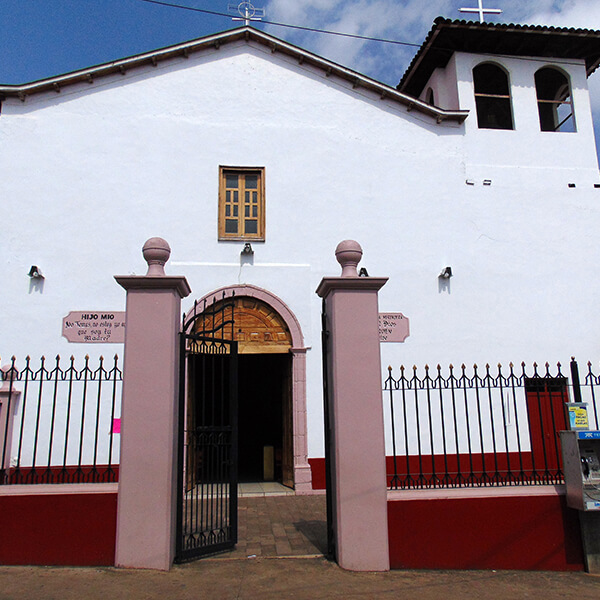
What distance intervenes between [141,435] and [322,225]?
608 centimetres

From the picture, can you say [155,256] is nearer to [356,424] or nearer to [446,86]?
[356,424]

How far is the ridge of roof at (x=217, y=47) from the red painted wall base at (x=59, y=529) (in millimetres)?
7839

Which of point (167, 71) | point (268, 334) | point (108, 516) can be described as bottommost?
point (108, 516)

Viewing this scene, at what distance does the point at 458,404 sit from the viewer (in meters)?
9.66

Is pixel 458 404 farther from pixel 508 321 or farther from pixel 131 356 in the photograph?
pixel 131 356

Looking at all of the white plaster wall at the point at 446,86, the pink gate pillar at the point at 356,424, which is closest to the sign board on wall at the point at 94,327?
the pink gate pillar at the point at 356,424

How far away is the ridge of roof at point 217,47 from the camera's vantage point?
32.4 ft

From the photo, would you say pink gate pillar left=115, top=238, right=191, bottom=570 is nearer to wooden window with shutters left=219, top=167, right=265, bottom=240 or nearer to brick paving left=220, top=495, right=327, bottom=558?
brick paving left=220, top=495, right=327, bottom=558

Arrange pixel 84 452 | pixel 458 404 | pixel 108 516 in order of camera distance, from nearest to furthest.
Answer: pixel 108 516
pixel 84 452
pixel 458 404

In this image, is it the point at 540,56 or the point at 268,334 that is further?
the point at 540,56

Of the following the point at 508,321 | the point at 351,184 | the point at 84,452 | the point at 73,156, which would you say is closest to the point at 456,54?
the point at 351,184

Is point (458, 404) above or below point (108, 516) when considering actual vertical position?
above

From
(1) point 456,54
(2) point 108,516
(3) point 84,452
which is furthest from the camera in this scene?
(1) point 456,54

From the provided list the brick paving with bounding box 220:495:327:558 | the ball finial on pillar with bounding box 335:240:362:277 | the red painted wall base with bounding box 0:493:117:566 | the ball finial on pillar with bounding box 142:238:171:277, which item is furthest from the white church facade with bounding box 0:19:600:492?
the red painted wall base with bounding box 0:493:117:566
